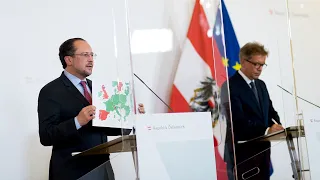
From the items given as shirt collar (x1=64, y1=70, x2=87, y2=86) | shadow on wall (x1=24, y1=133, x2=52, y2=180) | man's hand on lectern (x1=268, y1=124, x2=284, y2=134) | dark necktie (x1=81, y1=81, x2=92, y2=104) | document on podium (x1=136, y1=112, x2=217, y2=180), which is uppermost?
shirt collar (x1=64, y1=70, x2=87, y2=86)

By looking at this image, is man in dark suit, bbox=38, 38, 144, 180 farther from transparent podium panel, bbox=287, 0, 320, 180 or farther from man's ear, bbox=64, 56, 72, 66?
transparent podium panel, bbox=287, 0, 320, 180

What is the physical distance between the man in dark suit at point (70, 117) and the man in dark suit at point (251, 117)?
0.88 metres

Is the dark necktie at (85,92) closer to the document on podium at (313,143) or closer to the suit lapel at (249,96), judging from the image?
the suit lapel at (249,96)

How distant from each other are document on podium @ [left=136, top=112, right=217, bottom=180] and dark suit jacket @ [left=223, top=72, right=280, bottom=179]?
112cm

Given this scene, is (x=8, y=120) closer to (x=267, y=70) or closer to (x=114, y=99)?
(x=114, y=99)

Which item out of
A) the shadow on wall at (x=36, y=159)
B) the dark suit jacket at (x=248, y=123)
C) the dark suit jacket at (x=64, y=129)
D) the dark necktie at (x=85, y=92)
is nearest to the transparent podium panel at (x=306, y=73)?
the dark suit jacket at (x=248, y=123)

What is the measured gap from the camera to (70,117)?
8.66 feet

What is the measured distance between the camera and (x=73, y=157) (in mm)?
2553

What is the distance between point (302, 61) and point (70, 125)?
1275 millimetres

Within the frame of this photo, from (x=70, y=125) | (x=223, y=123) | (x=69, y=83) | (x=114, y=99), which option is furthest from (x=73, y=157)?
(x=223, y=123)

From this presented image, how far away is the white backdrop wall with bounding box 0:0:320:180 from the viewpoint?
266cm

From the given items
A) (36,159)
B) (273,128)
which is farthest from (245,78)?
(36,159)

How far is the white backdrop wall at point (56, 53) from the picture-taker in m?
2.66

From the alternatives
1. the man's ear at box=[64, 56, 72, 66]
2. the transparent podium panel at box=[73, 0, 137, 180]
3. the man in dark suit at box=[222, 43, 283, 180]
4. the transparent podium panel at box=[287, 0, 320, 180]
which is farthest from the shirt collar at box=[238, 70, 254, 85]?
the man's ear at box=[64, 56, 72, 66]
